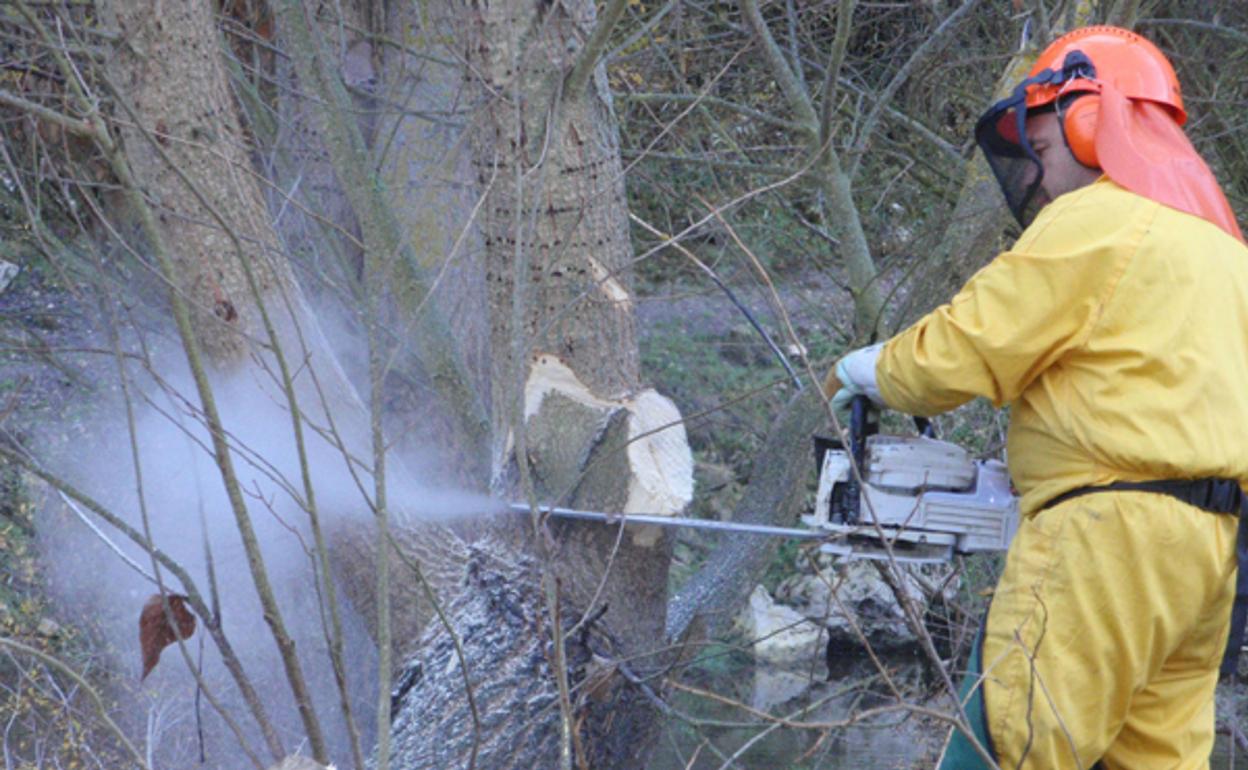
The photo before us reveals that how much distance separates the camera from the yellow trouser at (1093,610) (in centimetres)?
246

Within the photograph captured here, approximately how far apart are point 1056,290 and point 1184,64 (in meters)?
4.44

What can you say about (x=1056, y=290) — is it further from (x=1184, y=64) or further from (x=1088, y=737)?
(x=1184, y=64)

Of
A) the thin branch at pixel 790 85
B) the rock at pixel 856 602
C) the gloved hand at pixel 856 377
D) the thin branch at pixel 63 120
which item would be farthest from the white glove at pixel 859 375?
the rock at pixel 856 602

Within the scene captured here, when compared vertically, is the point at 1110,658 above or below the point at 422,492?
below

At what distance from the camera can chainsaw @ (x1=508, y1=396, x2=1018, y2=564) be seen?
2.85 meters

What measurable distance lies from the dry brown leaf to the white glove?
Result: 147cm

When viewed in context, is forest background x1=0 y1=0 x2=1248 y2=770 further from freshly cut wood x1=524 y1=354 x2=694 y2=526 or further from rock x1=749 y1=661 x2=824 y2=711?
rock x1=749 y1=661 x2=824 y2=711

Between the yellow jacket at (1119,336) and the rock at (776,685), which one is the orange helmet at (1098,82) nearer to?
the yellow jacket at (1119,336)

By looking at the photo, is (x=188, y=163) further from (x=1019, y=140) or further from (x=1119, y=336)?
(x=1119, y=336)

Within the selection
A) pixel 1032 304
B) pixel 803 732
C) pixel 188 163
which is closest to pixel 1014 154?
pixel 1032 304

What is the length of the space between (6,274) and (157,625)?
233 inches

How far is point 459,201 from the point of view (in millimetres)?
5305

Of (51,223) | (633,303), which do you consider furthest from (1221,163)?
(51,223)

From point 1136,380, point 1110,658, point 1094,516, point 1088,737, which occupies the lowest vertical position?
point 1088,737
